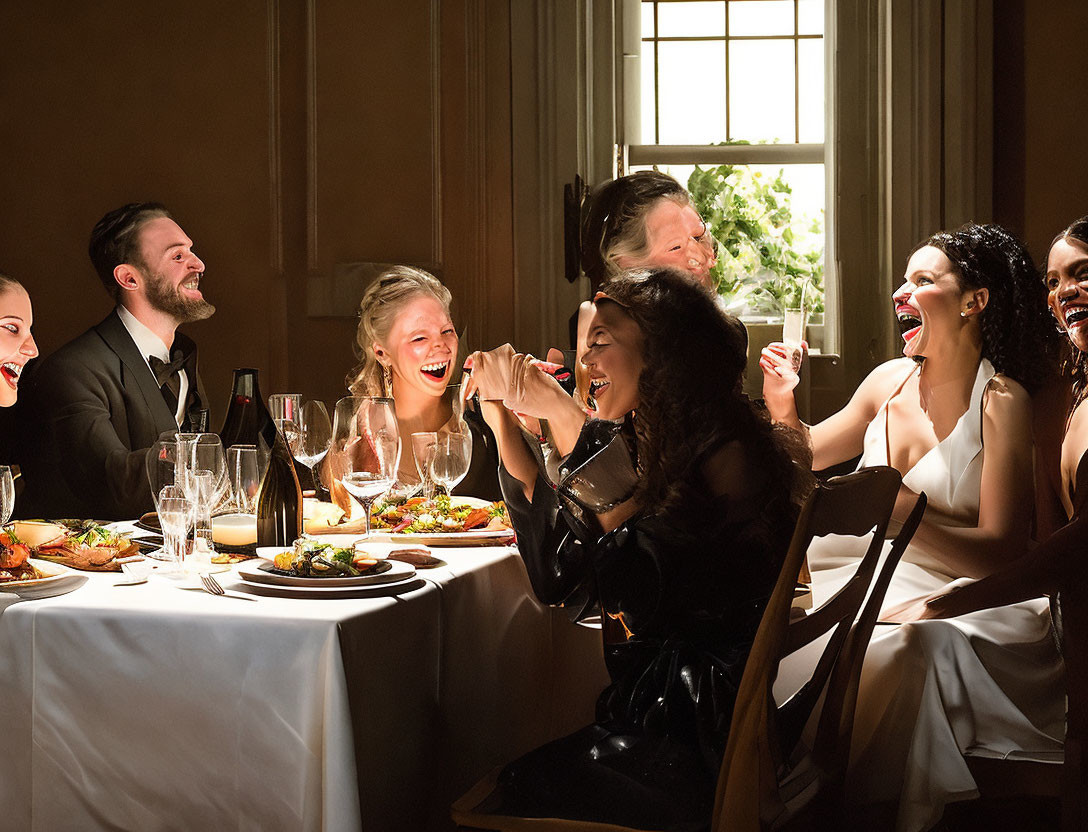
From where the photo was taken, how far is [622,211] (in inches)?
130

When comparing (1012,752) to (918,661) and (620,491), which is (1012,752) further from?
(620,491)

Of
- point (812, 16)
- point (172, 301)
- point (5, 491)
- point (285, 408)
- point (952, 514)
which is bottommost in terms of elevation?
point (952, 514)

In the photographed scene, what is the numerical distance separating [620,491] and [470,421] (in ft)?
4.25

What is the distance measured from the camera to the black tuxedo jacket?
2910mm

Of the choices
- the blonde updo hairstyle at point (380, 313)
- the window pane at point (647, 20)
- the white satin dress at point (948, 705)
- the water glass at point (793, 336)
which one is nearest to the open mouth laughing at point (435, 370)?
the blonde updo hairstyle at point (380, 313)

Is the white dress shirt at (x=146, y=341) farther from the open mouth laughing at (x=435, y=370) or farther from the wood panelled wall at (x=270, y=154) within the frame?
the open mouth laughing at (x=435, y=370)

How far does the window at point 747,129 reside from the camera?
387cm

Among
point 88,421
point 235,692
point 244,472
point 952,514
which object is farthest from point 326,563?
point 88,421

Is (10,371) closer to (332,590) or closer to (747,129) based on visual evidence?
(332,590)

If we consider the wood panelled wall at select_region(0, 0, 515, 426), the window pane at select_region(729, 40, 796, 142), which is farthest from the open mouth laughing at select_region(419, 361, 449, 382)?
the window pane at select_region(729, 40, 796, 142)

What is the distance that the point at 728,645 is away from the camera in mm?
1602

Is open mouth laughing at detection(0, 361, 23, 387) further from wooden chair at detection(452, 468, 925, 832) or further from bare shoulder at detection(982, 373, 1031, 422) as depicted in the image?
bare shoulder at detection(982, 373, 1031, 422)

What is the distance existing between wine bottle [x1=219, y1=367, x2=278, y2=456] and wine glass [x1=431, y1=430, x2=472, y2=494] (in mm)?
483

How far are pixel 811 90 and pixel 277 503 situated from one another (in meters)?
2.69
